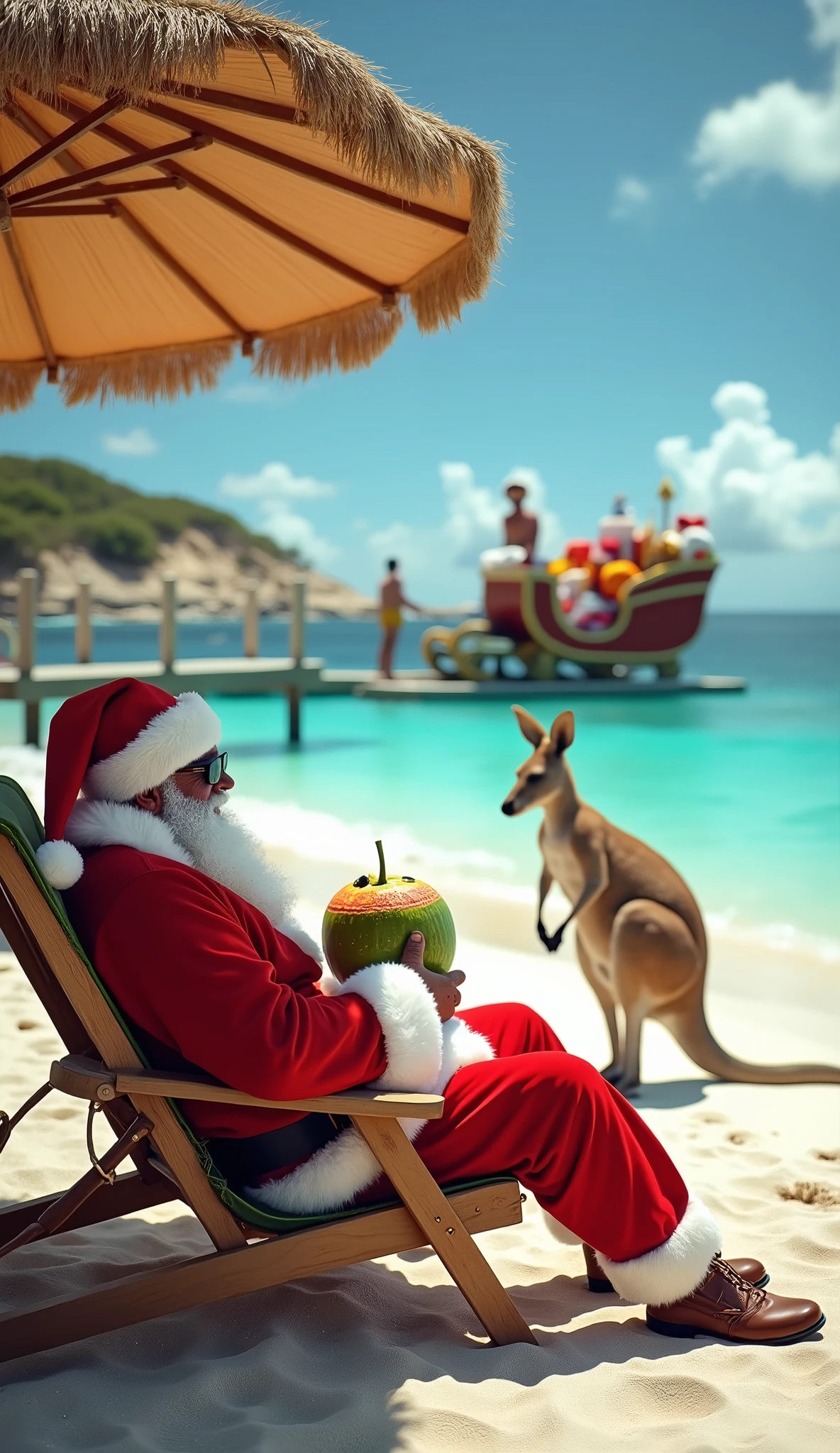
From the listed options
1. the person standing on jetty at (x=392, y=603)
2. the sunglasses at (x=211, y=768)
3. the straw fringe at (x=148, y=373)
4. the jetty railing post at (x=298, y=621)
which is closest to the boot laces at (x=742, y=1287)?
the sunglasses at (x=211, y=768)

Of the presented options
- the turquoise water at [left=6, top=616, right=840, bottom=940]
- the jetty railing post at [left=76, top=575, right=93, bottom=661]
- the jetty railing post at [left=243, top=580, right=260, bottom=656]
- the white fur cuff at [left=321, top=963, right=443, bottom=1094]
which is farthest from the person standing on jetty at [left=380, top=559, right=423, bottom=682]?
the white fur cuff at [left=321, top=963, right=443, bottom=1094]

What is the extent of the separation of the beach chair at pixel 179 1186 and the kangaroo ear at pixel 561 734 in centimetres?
211

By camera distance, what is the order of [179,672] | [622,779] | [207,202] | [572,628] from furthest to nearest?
1. [572,628]
2. [179,672]
3. [622,779]
4. [207,202]

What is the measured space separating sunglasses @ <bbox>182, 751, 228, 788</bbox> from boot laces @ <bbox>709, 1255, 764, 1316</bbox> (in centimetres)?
136

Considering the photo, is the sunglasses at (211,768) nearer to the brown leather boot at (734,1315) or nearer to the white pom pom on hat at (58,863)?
the white pom pom on hat at (58,863)

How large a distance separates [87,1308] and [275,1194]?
1.22ft

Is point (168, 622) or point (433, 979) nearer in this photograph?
point (433, 979)

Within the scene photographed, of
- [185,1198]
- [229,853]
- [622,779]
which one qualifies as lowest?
[622,779]

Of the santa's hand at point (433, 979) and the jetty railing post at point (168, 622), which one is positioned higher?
the jetty railing post at point (168, 622)

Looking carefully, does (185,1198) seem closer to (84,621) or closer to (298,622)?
(84,621)

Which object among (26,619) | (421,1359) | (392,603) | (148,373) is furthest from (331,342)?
(392,603)

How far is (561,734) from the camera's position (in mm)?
4195

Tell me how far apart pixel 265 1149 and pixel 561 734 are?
2.24 m

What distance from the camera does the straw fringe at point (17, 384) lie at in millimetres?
4320
